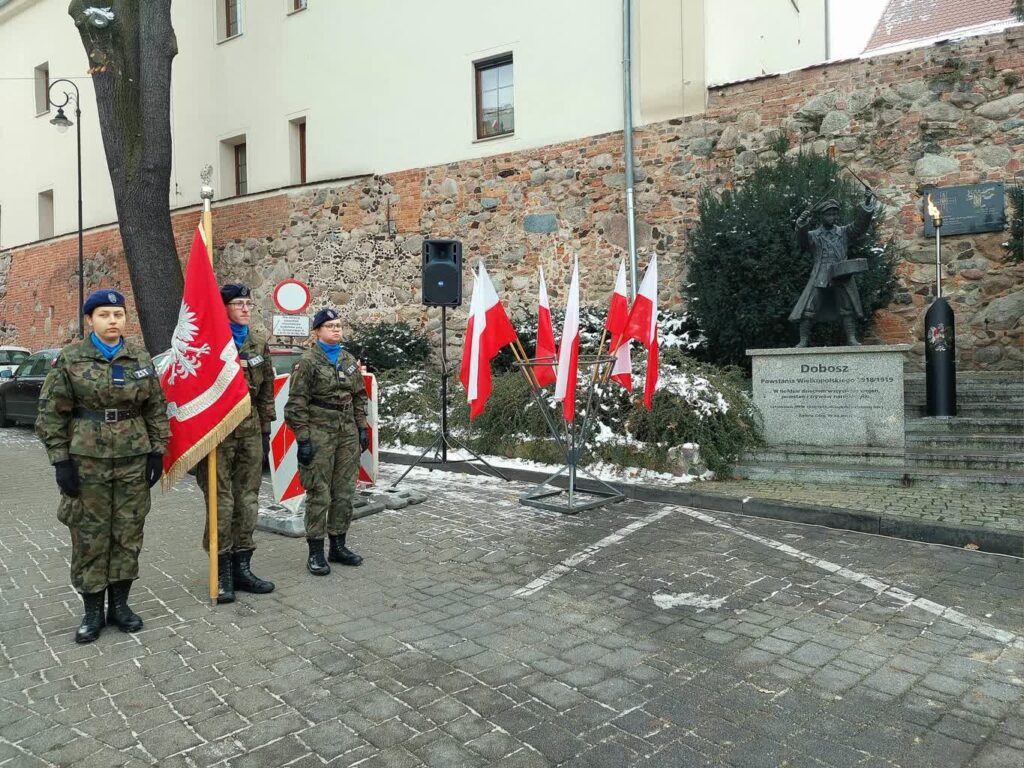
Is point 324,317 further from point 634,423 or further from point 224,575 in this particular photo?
point 634,423

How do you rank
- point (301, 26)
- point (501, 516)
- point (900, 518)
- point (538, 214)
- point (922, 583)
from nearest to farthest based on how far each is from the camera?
point (922, 583) < point (900, 518) < point (501, 516) < point (538, 214) < point (301, 26)

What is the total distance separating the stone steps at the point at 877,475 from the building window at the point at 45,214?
24.4 metres

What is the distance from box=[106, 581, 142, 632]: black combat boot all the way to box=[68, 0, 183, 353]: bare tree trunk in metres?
9.80

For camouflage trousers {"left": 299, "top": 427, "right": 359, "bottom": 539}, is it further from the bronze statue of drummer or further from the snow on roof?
the snow on roof

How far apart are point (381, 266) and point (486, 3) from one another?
Result: 5.66 metres

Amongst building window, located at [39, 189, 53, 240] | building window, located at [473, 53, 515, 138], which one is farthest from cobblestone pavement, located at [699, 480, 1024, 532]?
building window, located at [39, 189, 53, 240]

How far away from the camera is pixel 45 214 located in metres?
24.9

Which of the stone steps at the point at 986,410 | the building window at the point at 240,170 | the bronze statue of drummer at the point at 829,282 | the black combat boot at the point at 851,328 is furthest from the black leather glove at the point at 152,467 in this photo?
the building window at the point at 240,170

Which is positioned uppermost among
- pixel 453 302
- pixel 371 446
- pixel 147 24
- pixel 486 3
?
pixel 486 3

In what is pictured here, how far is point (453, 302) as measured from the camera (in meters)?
9.87

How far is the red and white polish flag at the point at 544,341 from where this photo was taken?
7695mm

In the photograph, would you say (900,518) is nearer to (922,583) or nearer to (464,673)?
Answer: (922,583)

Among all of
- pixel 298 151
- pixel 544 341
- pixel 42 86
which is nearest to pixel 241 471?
pixel 544 341

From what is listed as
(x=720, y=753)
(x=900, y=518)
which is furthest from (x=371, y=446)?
(x=720, y=753)
